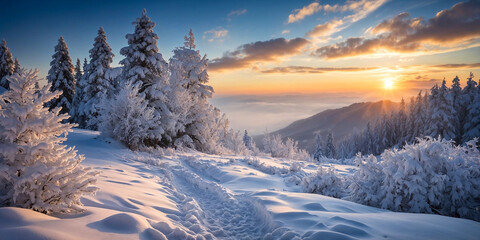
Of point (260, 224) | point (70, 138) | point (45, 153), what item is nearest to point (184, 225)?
point (260, 224)

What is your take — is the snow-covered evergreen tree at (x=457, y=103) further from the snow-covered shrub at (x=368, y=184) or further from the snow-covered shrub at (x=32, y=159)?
the snow-covered shrub at (x=32, y=159)

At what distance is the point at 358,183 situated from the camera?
698 cm

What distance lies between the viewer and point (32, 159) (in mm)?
3232

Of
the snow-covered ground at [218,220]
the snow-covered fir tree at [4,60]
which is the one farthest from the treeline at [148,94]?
the snow-covered fir tree at [4,60]

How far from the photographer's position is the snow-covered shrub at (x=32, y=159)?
3.03 m

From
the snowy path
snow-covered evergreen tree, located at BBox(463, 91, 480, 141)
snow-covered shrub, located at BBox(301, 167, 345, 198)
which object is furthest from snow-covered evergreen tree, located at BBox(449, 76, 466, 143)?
the snowy path

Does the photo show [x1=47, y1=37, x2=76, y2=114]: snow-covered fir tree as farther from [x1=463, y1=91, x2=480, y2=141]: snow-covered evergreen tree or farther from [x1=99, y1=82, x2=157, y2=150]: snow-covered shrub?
[x1=463, y1=91, x2=480, y2=141]: snow-covered evergreen tree

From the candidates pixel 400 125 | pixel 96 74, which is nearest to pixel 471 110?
pixel 400 125

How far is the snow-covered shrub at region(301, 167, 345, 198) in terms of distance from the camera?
8.02 metres

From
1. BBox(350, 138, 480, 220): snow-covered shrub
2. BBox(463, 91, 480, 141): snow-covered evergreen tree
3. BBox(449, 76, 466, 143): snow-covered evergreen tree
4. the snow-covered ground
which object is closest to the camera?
the snow-covered ground

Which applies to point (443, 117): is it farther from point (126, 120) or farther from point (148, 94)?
point (126, 120)

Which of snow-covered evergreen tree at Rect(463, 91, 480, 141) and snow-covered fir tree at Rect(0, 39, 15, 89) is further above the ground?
snow-covered fir tree at Rect(0, 39, 15, 89)

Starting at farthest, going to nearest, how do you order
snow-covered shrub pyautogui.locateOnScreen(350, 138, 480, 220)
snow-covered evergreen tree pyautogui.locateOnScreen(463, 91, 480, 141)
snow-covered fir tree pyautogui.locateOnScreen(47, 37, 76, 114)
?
snow-covered evergreen tree pyautogui.locateOnScreen(463, 91, 480, 141) < snow-covered fir tree pyautogui.locateOnScreen(47, 37, 76, 114) < snow-covered shrub pyautogui.locateOnScreen(350, 138, 480, 220)

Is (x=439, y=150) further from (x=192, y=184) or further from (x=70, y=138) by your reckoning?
(x=70, y=138)
